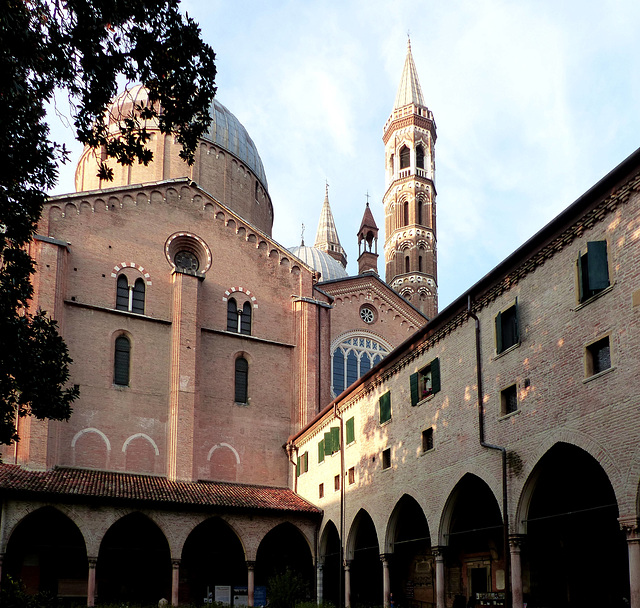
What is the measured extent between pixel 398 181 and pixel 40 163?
1856 inches

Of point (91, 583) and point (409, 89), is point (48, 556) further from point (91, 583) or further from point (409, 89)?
point (409, 89)

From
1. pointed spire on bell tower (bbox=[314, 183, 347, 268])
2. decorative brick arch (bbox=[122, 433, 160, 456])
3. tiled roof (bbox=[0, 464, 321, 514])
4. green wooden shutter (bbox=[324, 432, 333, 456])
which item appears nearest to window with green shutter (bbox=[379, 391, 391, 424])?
green wooden shutter (bbox=[324, 432, 333, 456])

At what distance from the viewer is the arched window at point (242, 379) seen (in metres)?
30.6

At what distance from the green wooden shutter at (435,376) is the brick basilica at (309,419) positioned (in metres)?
0.10

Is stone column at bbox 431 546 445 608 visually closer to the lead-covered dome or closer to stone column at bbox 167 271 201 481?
stone column at bbox 167 271 201 481

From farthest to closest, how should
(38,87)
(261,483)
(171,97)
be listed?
1. (261,483)
2. (171,97)
3. (38,87)

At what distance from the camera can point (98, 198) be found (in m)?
29.5

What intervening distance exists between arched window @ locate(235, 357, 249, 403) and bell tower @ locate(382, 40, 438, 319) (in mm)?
26274

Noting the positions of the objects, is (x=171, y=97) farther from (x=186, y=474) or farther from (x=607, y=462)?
(x=186, y=474)

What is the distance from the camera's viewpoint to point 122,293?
29.2m

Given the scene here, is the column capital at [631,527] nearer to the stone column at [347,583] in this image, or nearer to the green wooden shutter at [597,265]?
the green wooden shutter at [597,265]

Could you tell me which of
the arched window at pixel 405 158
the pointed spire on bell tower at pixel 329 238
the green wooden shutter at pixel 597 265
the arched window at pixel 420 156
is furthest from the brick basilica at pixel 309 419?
the pointed spire on bell tower at pixel 329 238

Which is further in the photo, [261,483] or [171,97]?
[261,483]

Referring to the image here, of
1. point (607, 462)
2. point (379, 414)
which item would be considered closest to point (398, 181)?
point (379, 414)
